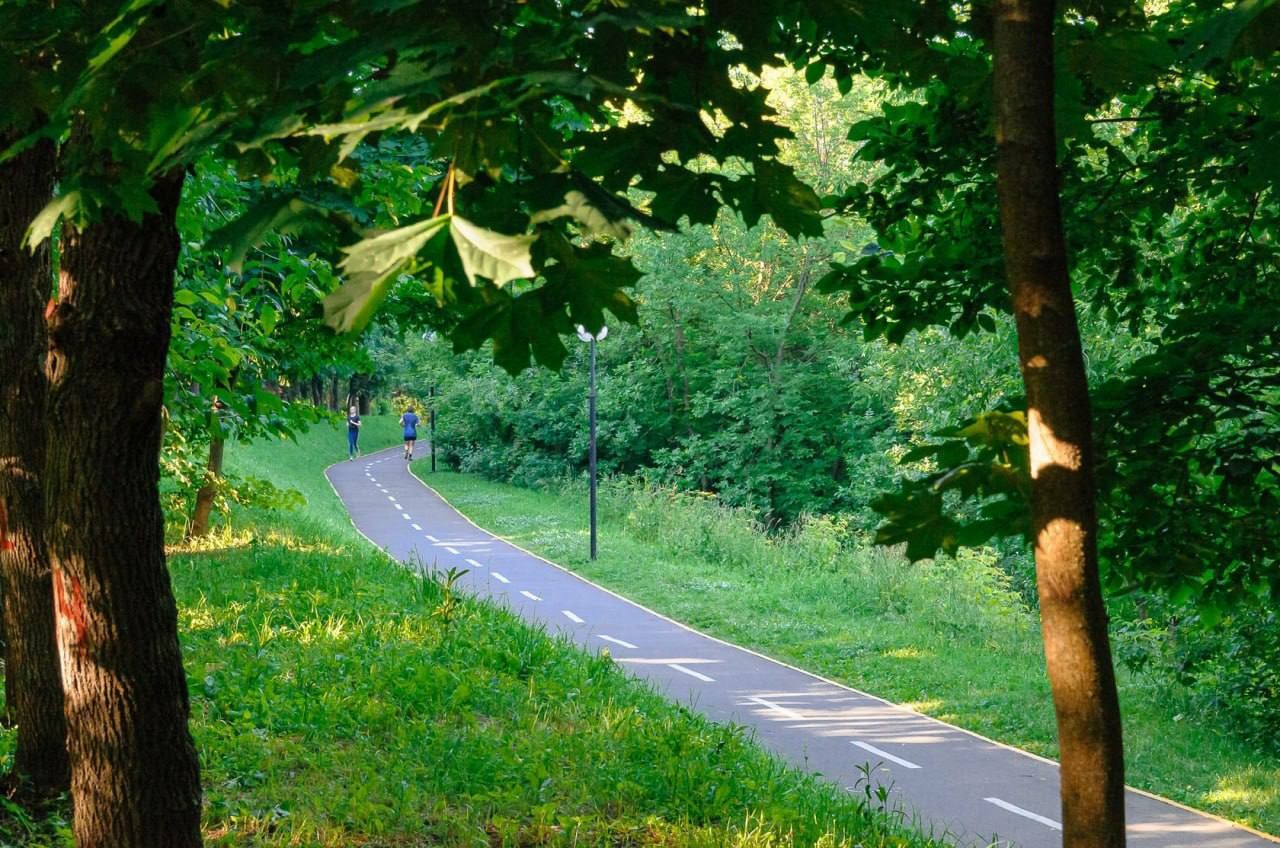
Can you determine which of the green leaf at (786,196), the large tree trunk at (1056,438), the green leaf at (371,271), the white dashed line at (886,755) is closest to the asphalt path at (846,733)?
the white dashed line at (886,755)

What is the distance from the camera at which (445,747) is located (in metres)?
7.02

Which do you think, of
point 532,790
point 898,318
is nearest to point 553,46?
point 898,318

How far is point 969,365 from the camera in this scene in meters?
19.9

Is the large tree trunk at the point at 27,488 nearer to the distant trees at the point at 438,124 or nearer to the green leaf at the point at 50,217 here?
the distant trees at the point at 438,124

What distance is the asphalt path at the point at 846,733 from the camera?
9383 mm

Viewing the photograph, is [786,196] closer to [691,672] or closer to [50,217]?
[50,217]

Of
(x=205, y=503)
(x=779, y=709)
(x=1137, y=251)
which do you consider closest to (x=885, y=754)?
(x=779, y=709)

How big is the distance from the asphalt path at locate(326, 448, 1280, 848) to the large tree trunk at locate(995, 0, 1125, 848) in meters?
4.87

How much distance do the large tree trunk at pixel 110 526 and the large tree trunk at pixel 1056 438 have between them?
310 centimetres

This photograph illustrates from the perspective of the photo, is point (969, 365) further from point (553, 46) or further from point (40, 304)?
point (553, 46)

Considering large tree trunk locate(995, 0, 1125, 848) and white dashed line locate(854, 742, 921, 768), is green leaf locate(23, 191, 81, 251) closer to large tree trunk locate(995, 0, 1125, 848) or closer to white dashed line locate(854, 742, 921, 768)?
large tree trunk locate(995, 0, 1125, 848)

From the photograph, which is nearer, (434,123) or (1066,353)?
(434,123)

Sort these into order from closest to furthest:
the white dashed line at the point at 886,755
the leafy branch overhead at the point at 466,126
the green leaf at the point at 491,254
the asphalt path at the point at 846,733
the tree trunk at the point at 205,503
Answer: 1. the green leaf at the point at 491,254
2. the leafy branch overhead at the point at 466,126
3. the asphalt path at the point at 846,733
4. the white dashed line at the point at 886,755
5. the tree trunk at the point at 205,503

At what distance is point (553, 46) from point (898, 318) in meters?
4.24
